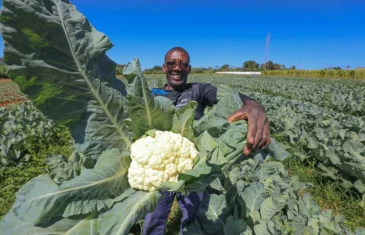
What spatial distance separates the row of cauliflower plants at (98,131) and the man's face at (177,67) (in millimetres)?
1366

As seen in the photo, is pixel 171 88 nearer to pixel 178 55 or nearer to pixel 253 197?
pixel 178 55

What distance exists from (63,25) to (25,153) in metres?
5.58

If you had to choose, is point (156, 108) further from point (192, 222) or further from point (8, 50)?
point (192, 222)

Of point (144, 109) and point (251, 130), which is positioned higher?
point (144, 109)

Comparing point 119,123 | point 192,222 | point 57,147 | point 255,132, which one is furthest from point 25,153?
point 255,132

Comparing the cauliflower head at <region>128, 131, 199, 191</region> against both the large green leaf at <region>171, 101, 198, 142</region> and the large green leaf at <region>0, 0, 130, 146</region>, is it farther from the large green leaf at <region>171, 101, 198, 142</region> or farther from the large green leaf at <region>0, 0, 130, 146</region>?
the large green leaf at <region>0, 0, 130, 146</region>

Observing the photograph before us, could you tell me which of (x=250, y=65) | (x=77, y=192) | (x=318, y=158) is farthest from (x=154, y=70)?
(x=77, y=192)

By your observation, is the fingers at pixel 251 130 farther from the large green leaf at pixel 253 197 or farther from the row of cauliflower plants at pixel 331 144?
the row of cauliflower plants at pixel 331 144

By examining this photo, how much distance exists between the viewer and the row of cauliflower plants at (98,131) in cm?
97

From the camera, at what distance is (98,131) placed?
1.21 m

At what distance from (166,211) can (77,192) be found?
1731 mm

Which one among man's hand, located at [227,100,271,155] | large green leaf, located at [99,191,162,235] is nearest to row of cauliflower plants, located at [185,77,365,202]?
man's hand, located at [227,100,271,155]

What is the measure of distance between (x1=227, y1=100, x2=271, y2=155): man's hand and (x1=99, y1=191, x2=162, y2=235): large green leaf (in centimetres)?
47

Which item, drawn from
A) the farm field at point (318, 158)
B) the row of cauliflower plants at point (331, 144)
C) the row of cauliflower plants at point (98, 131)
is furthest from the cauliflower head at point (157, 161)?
Answer: the row of cauliflower plants at point (331, 144)
